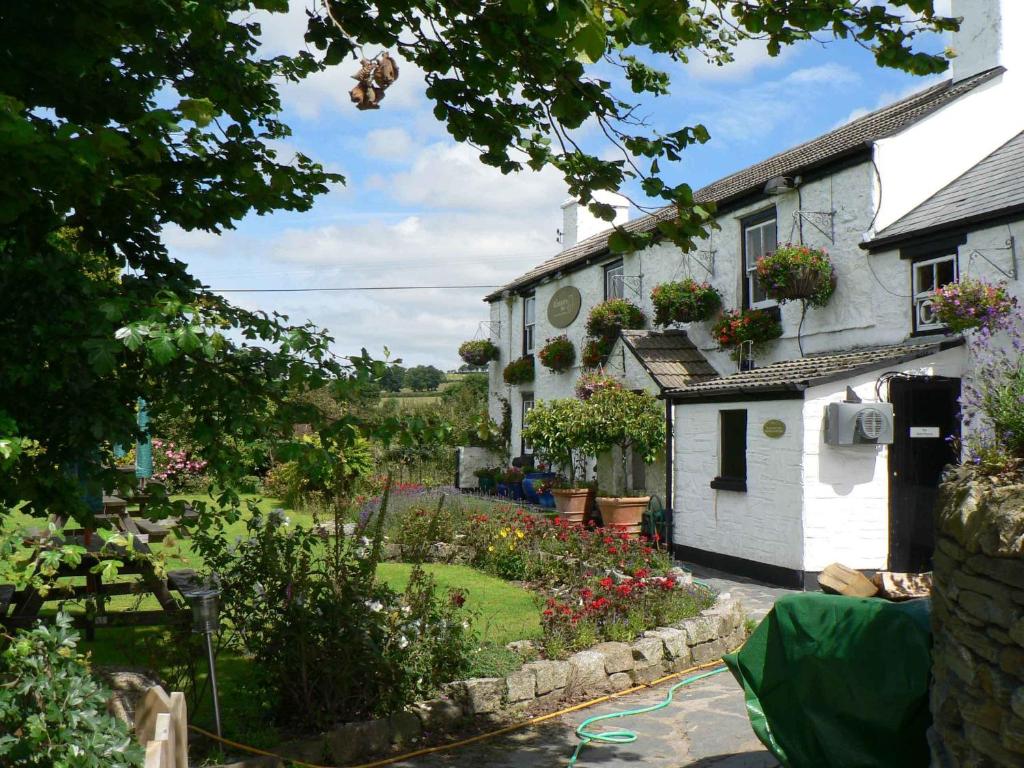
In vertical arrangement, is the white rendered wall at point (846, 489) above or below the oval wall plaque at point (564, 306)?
below

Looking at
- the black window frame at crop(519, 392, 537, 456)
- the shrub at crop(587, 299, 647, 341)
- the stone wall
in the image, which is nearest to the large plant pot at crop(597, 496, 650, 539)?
the shrub at crop(587, 299, 647, 341)

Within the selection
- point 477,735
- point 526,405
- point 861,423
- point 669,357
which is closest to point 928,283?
point 861,423

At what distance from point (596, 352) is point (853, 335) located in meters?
6.51

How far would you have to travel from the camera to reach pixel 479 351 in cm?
2427

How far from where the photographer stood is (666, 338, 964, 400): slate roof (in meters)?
10.6

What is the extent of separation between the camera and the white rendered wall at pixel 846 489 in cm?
1079

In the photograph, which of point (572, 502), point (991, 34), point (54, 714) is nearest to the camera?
point (54, 714)

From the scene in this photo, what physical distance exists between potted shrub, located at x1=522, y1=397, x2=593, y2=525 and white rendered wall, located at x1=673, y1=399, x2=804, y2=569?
6.31 ft

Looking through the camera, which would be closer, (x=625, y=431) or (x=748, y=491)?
(x=748, y=491)

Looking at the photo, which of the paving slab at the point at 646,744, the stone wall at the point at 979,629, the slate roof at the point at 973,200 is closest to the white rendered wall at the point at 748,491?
the slate roof at the point at 973,200

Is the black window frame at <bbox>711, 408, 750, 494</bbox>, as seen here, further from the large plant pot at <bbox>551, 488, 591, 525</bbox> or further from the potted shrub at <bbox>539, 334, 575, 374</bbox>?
the potted shrub at <bbox>539, 334, 575, 374</bbox>

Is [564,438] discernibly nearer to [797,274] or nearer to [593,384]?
[593,384]

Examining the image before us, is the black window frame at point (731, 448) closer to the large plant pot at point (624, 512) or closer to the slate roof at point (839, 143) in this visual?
the large plant pot at point (624, 512)

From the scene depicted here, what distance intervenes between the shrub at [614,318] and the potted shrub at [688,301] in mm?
1807
